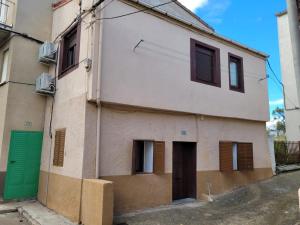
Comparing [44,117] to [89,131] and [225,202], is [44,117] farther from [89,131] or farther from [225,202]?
[225,202]

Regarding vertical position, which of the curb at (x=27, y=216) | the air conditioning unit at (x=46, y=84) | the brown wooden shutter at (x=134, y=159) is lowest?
the curb at (x=27, y=216)

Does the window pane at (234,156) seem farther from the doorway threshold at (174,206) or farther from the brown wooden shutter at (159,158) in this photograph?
the brown wooden shutter at (159,158)

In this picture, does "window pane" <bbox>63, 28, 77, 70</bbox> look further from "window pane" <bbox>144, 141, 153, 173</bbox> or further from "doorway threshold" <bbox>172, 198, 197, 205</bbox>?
"doorway threshold" <bbox>172, 198, 197, 205</bbox>

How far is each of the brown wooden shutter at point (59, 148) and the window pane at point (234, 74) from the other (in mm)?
7670

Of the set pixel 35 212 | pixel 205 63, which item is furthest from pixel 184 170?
pixel 35 212

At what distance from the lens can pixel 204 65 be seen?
35.7 ft

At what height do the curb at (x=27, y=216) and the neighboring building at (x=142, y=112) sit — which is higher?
the neighboring building at (x=142, y=112)

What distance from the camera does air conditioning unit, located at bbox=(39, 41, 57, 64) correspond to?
1001 centimetres

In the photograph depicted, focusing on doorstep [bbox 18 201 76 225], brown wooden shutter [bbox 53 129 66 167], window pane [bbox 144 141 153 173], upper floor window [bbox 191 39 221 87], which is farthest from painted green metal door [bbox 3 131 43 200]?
upper floor window [bbox 191 39 221 87]

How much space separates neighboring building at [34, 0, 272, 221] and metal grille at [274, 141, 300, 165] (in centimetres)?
321

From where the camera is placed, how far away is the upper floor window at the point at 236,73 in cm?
1194

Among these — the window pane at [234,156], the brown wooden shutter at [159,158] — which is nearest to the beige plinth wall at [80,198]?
the brown wooden shutter at [159,158]

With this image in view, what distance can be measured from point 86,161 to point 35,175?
12.5ft

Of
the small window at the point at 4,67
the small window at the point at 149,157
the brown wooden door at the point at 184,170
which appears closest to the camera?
the small window at the point at 149,157
